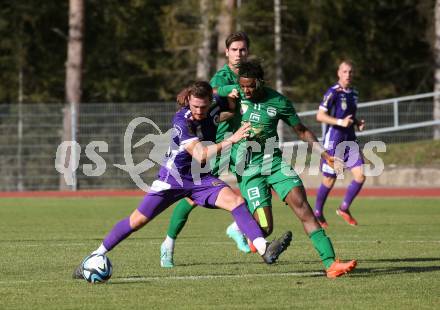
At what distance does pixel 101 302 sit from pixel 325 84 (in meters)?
25.0

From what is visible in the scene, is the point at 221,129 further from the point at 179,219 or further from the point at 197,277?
the point at 197,277

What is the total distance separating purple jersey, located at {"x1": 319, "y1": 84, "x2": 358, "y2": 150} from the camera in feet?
47.6

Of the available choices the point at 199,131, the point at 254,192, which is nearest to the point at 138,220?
the point at 199,131

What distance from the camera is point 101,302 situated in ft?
24.2

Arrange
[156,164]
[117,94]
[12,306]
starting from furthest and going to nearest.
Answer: [117,94] → [156,164] → [12,306]

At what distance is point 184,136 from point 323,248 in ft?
4.83

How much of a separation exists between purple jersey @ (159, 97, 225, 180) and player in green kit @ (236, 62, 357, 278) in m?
0.43

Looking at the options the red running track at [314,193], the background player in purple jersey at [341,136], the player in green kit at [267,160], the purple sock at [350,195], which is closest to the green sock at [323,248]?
the player in green kit at [267,160]

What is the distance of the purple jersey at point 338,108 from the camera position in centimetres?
1451

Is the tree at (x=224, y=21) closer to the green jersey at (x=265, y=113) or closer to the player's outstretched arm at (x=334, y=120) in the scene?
the player's outstretched arm at (x=334, y=120)

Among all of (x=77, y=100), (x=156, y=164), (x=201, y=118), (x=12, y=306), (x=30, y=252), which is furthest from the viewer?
(x=77, y=100)

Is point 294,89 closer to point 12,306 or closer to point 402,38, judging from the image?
point 402,38

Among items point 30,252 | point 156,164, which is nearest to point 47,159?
point 156,164

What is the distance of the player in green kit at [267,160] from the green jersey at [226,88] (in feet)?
0.43
